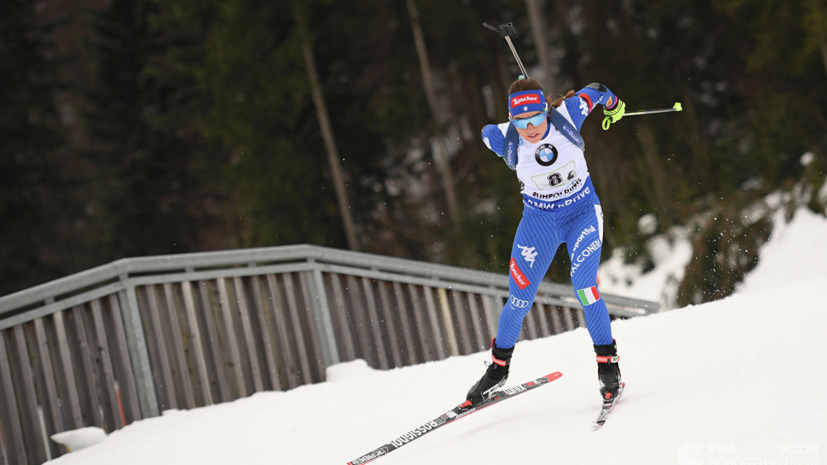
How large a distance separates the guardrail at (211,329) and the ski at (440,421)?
2.41 m

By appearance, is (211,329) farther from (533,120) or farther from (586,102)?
(586,102)

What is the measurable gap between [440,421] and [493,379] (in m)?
0.40

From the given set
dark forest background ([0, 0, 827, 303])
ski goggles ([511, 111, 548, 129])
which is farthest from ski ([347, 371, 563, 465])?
dark forest background ([0, 0, 827, 303])

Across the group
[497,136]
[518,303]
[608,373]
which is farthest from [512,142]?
[608,373]

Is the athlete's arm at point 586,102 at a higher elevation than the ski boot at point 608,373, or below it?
higher

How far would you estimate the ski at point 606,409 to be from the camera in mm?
3223

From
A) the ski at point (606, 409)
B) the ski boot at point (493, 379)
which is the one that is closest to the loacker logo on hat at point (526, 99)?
the ski boot at point (493, 379)

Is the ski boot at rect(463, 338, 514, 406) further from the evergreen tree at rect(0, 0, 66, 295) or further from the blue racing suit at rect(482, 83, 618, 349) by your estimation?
the evergreen tree at rect(0, 0, 66, 295)

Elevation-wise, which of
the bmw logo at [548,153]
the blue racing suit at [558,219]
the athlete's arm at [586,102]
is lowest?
the blue racing suit at [558,219]

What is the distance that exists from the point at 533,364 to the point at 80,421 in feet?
10.8

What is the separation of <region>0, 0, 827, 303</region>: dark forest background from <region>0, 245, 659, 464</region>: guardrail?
5105 millimetres

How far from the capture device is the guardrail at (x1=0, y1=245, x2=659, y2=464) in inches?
199

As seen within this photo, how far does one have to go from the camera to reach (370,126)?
15594 mm

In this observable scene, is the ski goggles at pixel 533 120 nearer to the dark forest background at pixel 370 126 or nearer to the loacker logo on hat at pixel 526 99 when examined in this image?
the loacker logo on hat at pixel 526 99
